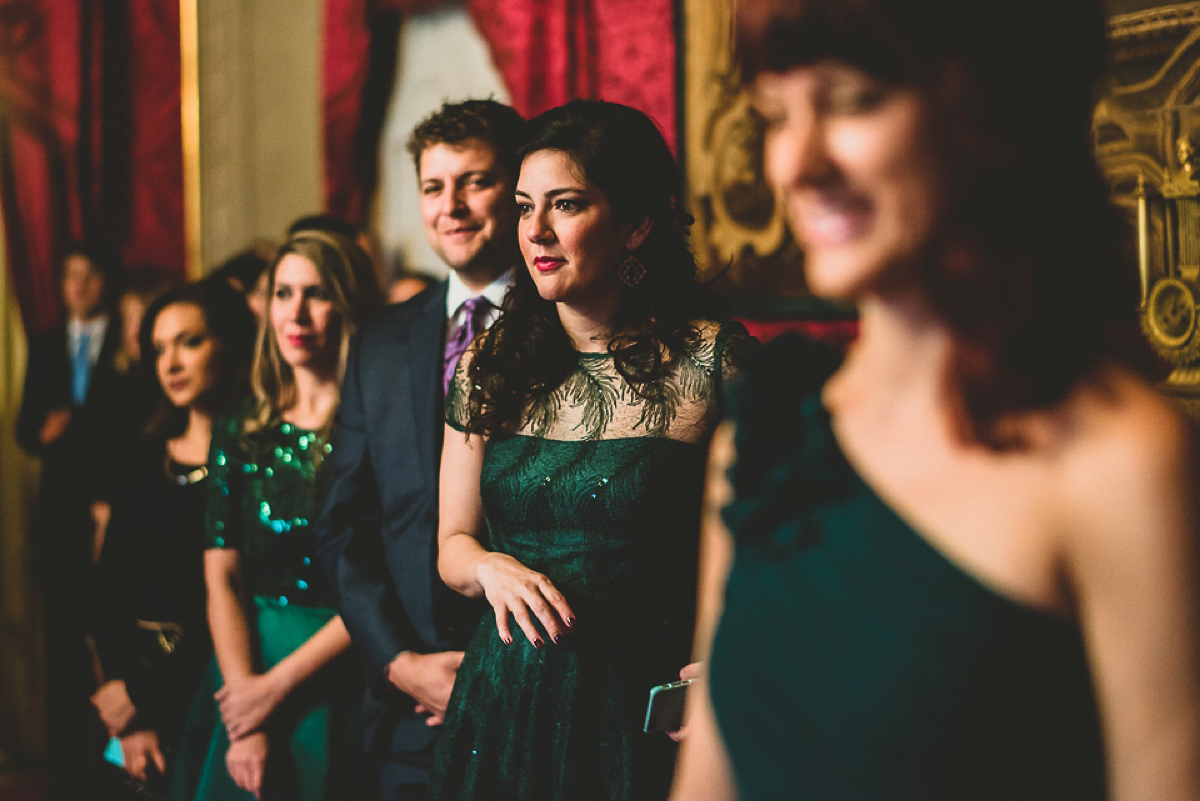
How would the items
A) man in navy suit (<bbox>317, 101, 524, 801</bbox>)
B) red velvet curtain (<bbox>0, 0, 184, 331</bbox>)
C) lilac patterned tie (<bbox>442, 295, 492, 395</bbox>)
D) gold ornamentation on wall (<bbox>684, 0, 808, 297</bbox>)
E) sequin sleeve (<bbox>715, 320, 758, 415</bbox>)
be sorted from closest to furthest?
sequin sleeve (<bbox>715, 320, 758, 415</bbox>)
man in navy suit (<bbox>317, 101, 524, 801</bbox>)
lilac patterned tie (<bbox>442, 295, 492, 395</bbox>)
gold ornamentation on wall (<bbox>684, 0, 808, 297</bbox>)
red velvet curtain (<bbox>0, 0, 184, 331</bbox>)

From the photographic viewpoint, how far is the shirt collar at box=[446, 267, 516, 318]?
2578 millimetres

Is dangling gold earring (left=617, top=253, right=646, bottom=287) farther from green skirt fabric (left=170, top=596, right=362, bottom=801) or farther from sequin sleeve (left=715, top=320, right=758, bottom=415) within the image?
green skirt fabric (left=170, top=596, right=362, bottom=801)

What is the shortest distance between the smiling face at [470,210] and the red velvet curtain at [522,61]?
1.49 m

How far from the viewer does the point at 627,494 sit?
183 cm

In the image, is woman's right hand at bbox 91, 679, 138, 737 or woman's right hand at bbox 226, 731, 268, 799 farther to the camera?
woman's right hand at bbox 91, 679, 138, 737

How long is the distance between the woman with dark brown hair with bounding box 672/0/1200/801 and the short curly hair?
1.84 metres

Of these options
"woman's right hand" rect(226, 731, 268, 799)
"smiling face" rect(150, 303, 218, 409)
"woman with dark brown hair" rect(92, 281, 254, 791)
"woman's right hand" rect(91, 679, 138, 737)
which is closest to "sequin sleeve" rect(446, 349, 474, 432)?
"woman's right hand" rect(226, 731, 268, 799)

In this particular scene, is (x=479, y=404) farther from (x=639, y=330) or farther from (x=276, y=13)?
(x=276, y=13)

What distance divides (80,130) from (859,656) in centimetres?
556

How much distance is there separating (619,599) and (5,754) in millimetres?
4805

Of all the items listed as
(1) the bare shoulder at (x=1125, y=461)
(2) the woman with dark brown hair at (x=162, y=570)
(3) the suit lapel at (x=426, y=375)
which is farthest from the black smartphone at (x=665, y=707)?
(2) the woman with dark brown hair at (x=162, y=570)

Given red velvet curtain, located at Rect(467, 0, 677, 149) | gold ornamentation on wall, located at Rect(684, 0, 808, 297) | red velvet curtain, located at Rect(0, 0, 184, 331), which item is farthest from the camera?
red velvet curtain, located at Rect(0, 0, 184, 331)

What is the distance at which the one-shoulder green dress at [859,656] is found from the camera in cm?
74

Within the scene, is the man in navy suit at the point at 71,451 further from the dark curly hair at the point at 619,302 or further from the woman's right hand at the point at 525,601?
the woman's right hand at the point at 525,601
